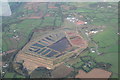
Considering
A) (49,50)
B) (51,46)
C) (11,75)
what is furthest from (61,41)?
(11,75)

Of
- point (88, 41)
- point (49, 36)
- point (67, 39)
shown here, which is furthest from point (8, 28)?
point (88, 41)

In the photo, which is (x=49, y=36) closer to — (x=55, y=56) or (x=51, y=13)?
(x=55, y=56)

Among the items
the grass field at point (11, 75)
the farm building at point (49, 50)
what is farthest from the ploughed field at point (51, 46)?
the grass field at point (11, 75)

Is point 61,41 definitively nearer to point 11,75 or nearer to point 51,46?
point 51,46

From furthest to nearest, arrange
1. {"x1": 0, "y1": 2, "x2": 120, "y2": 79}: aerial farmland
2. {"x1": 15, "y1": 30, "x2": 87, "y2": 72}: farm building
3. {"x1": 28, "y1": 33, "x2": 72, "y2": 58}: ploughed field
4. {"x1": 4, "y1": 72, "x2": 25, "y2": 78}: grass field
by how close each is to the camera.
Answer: {"x1": 28, "y1": 33, "x2": 72, "y2": 58}: ploughed field < {"x1": 15, "y1": 30, "x2": 87, "y2": 72}: farm building < {"x1": 0, "y1": 2, "x2": 120, "y2": 79}: aerial farmland < {"x1": 4, "y1": 72, "x2": 25, "y2": 78}: grass field

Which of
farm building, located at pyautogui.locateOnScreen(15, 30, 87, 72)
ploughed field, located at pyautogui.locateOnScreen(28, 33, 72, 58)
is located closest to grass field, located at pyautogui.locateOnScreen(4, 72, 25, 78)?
farm building, located at pyautogui.locateOnScreen(15, 30, 87, 72)

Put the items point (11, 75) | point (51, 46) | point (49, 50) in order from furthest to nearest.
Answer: point (51, 46) < point (49, 50) < point (11, 75)

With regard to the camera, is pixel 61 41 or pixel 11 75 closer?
pixel 11 75

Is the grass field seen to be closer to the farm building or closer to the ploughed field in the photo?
the farm building

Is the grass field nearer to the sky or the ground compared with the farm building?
nearer to the ground
